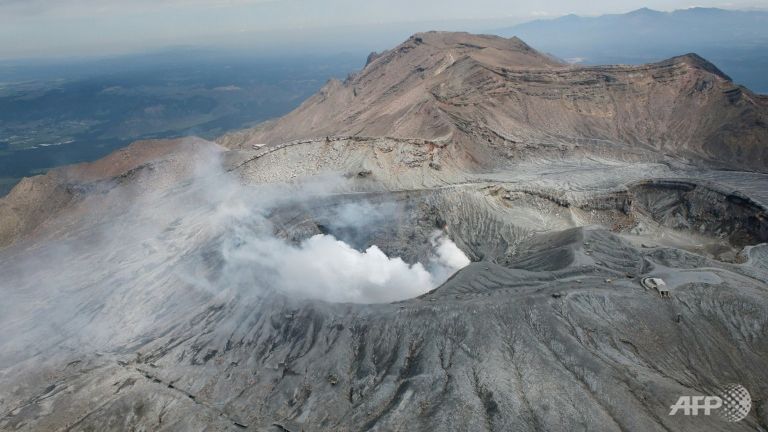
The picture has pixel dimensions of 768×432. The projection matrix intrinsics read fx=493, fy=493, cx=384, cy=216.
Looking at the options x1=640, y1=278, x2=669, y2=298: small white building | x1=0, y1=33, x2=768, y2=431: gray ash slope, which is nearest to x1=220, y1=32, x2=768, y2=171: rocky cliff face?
x1=0, y1=33, x2=768, y2=431: gray ash slope

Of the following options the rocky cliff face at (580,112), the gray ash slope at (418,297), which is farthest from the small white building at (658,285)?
the rocky cliff face at (580,112)

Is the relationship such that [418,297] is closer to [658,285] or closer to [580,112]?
[658,285]

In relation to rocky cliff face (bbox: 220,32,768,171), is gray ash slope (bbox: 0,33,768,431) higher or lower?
lower

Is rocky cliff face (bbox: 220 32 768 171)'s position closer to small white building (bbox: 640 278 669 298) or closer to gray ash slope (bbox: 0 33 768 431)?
gray ash slope (bbox: 0 33 768 431)

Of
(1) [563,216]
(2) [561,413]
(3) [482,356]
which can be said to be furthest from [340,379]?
(1) [563,216]

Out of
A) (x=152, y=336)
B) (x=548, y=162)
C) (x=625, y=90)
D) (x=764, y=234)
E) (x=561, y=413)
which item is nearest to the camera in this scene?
(x=561, y=413)

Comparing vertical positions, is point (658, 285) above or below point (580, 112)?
below

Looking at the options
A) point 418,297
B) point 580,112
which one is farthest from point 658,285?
point 580,112

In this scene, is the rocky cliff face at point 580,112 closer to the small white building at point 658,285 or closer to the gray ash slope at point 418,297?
the gray ash slope at point 418,297

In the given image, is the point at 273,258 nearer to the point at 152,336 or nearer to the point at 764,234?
the point at 152,336
